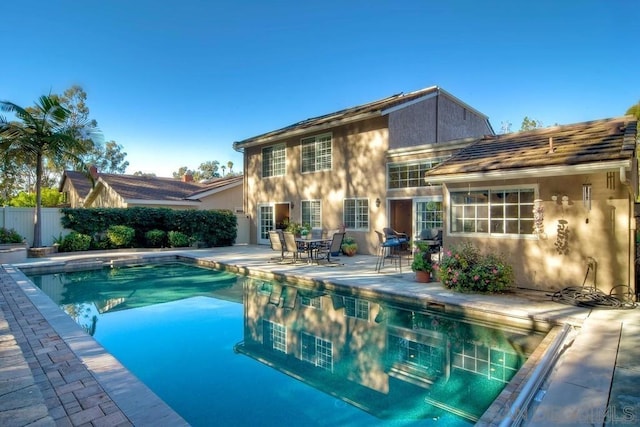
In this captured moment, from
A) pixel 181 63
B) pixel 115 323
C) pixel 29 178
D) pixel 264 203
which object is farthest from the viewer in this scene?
pixel 29 178

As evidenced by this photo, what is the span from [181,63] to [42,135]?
21.4 feet

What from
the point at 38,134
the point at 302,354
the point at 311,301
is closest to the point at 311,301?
the point at 311,301

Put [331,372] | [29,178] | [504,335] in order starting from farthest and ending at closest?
[29,178], [504,335], [331,372]

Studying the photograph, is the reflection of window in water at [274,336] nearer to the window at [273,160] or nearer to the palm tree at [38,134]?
the palm tree at [38,134]

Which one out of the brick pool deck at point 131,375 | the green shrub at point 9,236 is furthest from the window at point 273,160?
the brick pool deck at point 131,375

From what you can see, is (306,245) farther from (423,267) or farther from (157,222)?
(157,222)

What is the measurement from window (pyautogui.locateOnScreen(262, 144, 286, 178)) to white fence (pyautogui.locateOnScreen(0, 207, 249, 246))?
949cm

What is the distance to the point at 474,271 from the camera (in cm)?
750

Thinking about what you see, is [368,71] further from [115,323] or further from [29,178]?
[29,178]

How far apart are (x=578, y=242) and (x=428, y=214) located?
5733 millimetres

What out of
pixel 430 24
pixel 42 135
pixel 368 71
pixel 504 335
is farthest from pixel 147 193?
pixel 504 335

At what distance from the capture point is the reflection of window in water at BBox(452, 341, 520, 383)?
457 cm

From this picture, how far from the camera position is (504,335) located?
5.71 meters

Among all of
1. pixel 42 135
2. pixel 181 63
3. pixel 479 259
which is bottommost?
pixel 479 259
